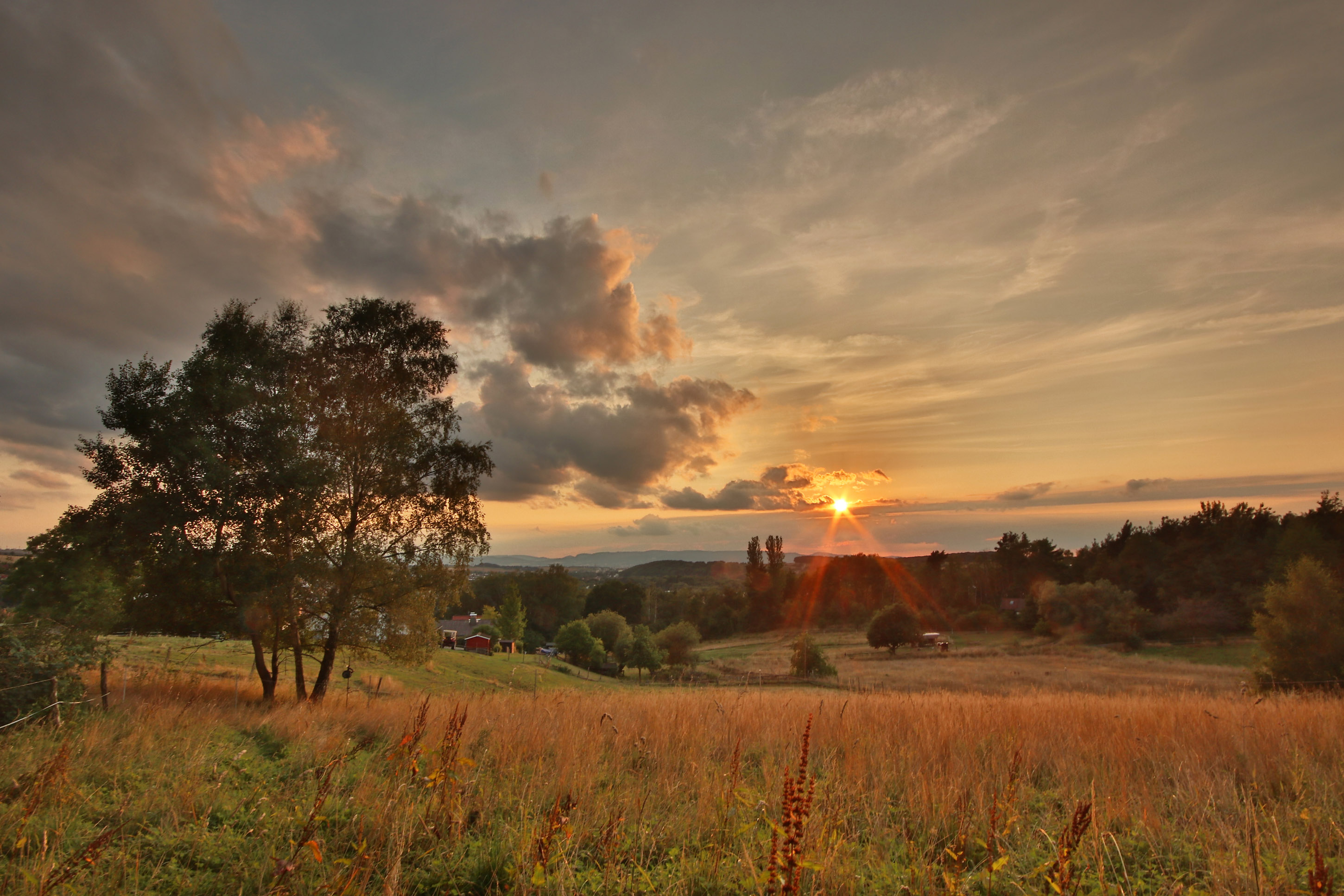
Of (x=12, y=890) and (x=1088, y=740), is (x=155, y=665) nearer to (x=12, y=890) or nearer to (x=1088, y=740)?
(x=12, y=890)

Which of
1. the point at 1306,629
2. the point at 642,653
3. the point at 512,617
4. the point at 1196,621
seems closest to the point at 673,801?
the point at 1306,629

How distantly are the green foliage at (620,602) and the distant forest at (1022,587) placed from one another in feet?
0.63

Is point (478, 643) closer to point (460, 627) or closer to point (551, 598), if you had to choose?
point (551, 598)

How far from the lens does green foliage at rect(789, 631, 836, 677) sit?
1839 inches

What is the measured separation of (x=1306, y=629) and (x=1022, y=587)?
6740 cm

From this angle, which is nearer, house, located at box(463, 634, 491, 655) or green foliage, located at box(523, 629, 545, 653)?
house, located at box(463, 634, 491, 655)

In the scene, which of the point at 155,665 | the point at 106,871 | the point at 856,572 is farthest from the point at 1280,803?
the point at 856,572

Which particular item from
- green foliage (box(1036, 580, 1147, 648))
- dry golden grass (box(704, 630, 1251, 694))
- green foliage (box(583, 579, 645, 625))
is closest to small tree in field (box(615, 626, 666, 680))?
dry golden grass (box(704, 630, 1251, 694))

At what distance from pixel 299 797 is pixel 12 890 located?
76.0 inches

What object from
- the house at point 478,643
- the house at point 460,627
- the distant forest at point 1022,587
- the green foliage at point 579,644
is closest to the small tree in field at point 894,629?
the distant forest at point 1022,587

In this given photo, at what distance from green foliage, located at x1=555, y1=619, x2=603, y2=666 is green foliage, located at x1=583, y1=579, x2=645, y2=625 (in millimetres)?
36067

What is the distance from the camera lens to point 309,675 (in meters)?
24.7

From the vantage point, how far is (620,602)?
110312mm

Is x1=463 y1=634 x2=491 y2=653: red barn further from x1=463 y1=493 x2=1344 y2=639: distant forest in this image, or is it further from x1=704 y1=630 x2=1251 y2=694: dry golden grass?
x1=704 y1=630 x2=1251 y2=694: dry golden grass
